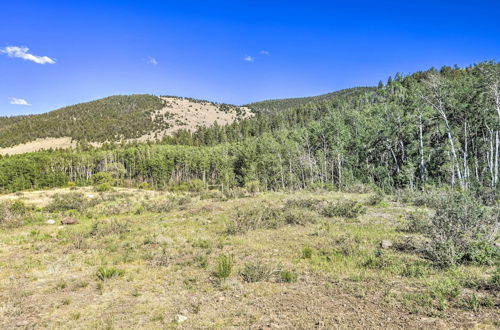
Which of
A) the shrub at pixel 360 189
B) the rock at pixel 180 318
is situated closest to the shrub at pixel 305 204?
the shrub at pixel 360 189

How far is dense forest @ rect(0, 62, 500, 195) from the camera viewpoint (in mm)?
27641

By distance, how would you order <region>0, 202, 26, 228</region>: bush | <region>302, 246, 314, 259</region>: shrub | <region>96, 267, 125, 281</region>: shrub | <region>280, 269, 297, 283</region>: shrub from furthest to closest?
1. <region>0, 202, 26, 228</region>: bush
2. <region>302, 246, 314, 259</region>: shrub
3. <region>96, 267, 125, 281</region>: shrub
4. <region>280, 269, 297, 283</region>: shrub

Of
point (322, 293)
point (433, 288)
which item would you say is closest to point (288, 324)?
point (322, 293)

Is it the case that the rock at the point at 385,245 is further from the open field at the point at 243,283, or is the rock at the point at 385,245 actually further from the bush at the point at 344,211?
the bush at the point at 344,211

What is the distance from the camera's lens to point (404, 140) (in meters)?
41.9

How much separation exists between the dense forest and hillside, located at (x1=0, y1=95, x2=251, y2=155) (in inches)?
1233

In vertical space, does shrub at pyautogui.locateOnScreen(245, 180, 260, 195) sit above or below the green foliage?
below

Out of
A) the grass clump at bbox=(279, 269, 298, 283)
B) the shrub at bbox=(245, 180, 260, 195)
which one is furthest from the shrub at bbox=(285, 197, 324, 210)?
the shrub at bbox=(245, 180, 260, 195)

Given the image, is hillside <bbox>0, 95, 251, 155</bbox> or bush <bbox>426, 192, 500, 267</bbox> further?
hillside <bbox>0, 95, 251, 155</bbox>

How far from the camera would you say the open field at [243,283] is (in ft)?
17.0

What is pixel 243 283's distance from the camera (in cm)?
720

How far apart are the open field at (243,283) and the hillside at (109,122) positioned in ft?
396

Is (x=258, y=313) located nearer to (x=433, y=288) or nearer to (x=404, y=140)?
(x=433, y=288)

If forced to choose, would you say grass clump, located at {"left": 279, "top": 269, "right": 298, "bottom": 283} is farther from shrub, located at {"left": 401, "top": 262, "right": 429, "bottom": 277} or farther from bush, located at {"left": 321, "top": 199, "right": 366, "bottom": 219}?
bush, located at {"left": 321, "top": 199, "right": 366, "bottom": 219}
